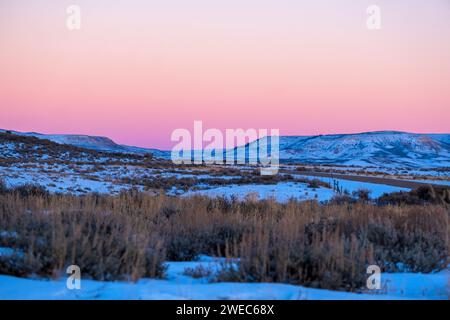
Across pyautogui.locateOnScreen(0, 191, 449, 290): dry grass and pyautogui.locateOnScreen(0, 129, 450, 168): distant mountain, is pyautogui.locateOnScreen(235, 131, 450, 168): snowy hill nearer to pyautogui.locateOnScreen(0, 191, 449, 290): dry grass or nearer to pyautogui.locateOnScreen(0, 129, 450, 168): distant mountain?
pyautogui.locateOnScreen(0, 129, 450, 168): distant mountain

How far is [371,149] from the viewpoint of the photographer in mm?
150750

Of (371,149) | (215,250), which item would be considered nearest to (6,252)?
(215,250)

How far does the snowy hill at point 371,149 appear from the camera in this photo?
134m

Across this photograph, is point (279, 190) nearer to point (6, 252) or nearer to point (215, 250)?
point (215, 250)

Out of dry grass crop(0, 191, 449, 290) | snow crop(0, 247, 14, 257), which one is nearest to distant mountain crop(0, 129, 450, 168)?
dry grass crop(0, 191, 449, 290)

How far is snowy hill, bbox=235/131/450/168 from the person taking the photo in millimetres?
133625

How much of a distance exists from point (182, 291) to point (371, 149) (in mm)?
154346

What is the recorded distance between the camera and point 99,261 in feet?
16.8

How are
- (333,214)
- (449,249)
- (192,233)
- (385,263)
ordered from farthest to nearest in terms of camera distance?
(333,214), (192,233), (449,249), (385,263)

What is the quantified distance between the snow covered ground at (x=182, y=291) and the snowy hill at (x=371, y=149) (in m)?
121

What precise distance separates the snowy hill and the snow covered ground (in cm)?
12126
